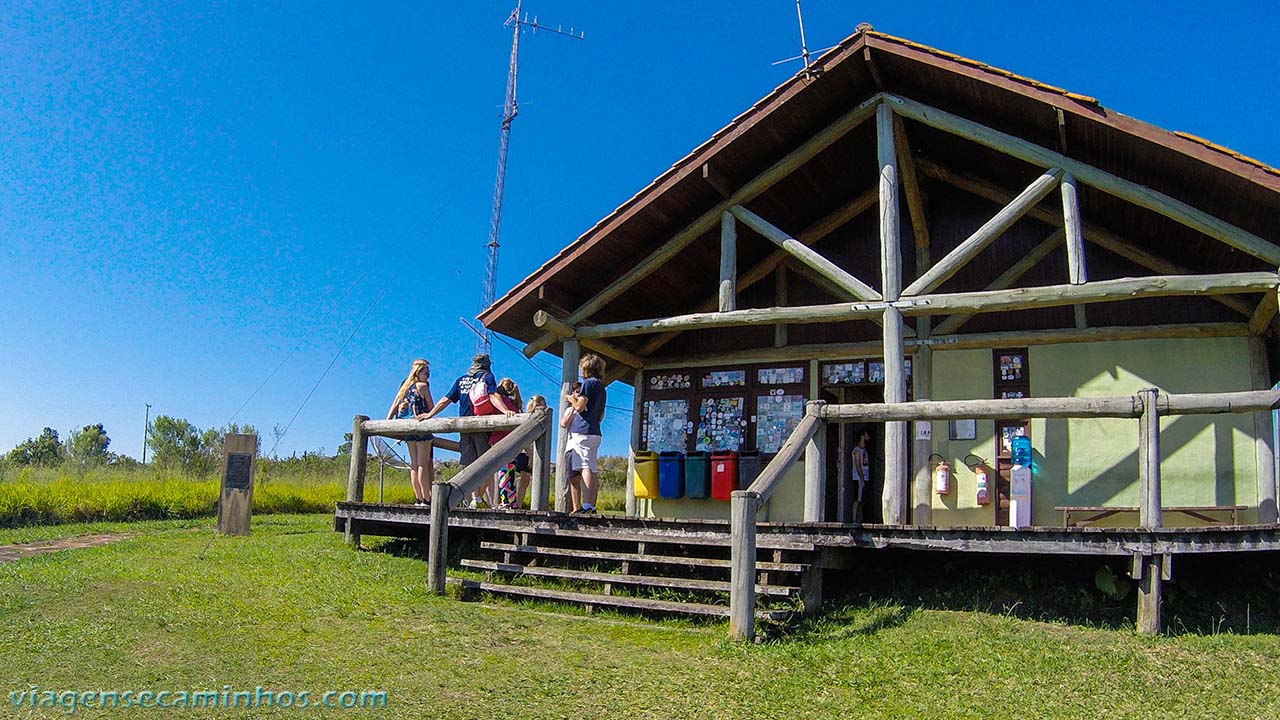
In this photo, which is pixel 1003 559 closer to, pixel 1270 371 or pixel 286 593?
pixel 1270 371

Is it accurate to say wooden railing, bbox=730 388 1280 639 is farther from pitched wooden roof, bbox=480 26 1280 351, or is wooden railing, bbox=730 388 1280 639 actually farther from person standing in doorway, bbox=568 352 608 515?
pitched wooden roof, bbox=480 26 1280 351

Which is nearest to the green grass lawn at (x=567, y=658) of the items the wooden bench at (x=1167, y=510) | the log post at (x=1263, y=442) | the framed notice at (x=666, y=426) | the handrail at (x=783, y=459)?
the handrail at (x=783, y=459)

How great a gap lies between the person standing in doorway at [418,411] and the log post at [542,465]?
159cm

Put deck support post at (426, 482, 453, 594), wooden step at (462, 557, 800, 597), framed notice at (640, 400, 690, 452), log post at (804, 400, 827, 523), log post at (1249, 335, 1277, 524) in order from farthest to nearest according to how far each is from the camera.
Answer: framed notice at (640, 400, 690, 452)
log post at (1249, 335, 1277, 524)
deck support post at (426, 482, 453, 594)
log post at (804, 400, 827, 523)
wooden step at (462, 557, 800, 597)

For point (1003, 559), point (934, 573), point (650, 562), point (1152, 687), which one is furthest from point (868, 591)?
point (1152, 687)

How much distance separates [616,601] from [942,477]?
5.38 m

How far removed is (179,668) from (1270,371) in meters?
10.9

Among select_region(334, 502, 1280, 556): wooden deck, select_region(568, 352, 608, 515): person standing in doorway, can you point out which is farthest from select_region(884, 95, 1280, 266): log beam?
select_region(568, 352, 608, 515): person standing in doorway

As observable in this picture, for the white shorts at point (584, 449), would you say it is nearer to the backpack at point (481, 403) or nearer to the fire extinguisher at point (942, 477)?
the backpack at point (481, 403)

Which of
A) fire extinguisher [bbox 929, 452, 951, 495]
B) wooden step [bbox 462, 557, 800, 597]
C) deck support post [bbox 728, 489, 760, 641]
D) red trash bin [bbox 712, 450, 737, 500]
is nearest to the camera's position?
deck support post [bbox 728, 489, 760, 641]

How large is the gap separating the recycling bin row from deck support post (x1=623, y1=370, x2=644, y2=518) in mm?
289

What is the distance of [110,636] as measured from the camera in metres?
6.55

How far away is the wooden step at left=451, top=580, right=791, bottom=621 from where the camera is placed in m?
7.32

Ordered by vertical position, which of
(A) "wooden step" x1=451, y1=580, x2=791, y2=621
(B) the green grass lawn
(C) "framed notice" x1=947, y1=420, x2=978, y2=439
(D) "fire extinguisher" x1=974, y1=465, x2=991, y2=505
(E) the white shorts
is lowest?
(B) the green grass lawn
